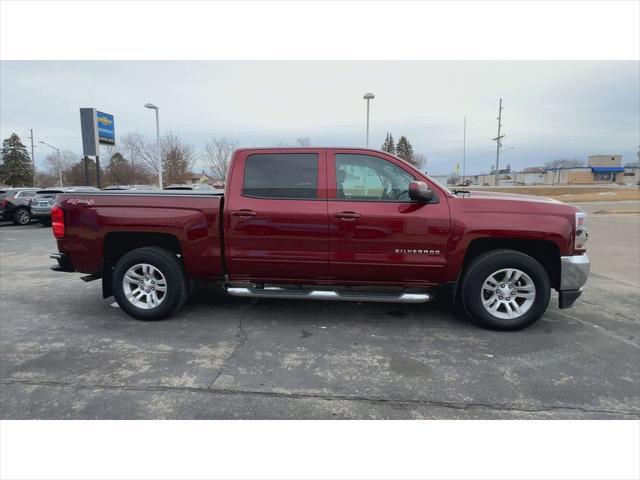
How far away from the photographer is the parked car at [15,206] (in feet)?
54.8

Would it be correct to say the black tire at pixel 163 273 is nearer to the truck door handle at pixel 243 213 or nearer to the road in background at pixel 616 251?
the truck door handle at pixel 243 213

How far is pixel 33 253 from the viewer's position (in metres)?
9.32

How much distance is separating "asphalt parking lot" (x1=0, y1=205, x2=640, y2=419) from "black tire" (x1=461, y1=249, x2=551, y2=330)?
159mm

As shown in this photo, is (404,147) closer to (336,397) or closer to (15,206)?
(15,206)

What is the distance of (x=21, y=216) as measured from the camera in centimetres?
1703

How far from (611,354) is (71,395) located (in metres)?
4.72

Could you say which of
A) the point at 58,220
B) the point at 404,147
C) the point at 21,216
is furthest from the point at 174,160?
the point at 404,147

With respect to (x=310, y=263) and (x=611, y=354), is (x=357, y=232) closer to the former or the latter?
(x=310, y=263)

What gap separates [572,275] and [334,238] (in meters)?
2.53

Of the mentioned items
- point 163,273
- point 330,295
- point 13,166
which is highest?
point 13,166

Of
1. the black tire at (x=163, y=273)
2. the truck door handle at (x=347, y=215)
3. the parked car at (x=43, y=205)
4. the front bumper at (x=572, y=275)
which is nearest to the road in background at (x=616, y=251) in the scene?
the front bumper at (x=572, y=275)

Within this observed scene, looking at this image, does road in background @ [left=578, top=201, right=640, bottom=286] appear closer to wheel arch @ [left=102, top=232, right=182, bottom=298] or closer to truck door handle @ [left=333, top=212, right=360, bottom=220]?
truck door handle @ [left=333, top=212, right=360, bottom=220]

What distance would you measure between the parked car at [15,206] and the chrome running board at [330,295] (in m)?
17.7

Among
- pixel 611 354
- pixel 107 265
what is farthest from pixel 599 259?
pixel 107 265
